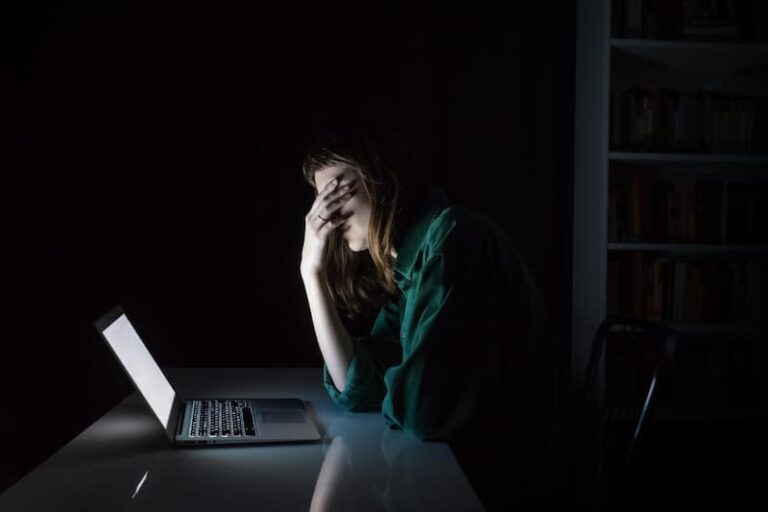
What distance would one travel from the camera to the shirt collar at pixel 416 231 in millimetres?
1587

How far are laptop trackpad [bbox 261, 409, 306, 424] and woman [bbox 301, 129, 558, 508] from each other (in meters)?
0.12

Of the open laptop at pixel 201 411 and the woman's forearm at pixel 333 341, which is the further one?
the woman's forearm at pixel 333 341

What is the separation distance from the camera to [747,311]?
8.71 ft

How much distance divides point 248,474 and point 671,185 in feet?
6.39

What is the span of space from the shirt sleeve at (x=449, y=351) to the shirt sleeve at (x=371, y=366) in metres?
0.17

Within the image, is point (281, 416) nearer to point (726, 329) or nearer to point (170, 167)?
point (170, 167)

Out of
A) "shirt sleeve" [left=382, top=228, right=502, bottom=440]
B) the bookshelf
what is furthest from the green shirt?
the bookshelf

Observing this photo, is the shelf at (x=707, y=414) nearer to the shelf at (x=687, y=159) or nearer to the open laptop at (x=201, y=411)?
the shelf at (x=687, y=159)

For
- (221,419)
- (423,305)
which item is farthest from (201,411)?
(423,305)

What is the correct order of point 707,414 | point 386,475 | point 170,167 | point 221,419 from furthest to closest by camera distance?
point 707,414
point 170,167
point 221,419
point 386,475

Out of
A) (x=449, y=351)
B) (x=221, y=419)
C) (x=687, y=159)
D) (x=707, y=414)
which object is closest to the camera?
(x=449, y=351)

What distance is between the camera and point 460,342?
1.36 meters

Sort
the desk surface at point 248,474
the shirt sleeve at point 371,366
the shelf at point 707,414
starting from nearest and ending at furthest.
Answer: the desk surface at point 248,474, the shirt sleeve at point 371,366, the shelf at point 707,414

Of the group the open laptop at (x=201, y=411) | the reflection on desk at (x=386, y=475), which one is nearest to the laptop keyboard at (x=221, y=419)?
the open laptop at (x=201, y=411)
